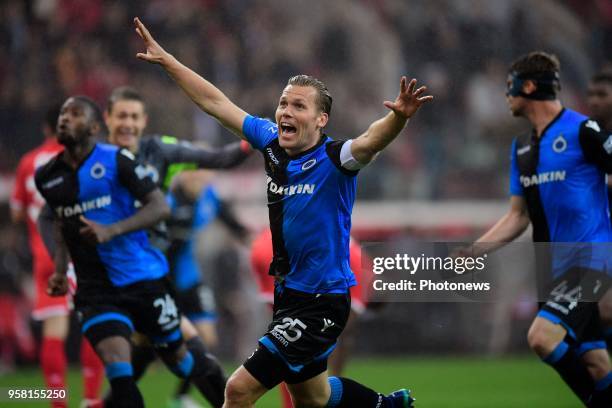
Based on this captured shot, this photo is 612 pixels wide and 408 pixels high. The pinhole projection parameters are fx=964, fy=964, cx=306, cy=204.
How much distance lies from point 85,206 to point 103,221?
0.15 meters

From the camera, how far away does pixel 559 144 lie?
19.8ft

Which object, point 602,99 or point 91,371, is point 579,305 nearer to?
point 602,99

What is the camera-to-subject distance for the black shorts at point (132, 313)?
5.89 metres

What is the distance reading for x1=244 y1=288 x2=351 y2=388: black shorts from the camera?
4.98 metres

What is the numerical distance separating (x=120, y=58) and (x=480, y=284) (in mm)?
10756

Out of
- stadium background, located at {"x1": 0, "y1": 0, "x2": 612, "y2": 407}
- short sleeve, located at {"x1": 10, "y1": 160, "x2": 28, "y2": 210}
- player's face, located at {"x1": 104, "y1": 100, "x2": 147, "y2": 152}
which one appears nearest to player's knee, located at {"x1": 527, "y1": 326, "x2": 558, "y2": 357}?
player's face, located at {"x1": 104, "y1": 100, "x2": 147, "y2": 152}

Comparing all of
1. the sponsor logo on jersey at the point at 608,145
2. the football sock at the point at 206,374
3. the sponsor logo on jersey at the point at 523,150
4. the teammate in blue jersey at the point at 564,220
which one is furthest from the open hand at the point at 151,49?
the sponsor logo on jersey at the point at 608,145

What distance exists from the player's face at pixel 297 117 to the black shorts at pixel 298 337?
80 centimetres

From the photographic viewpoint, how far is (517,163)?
6.27m

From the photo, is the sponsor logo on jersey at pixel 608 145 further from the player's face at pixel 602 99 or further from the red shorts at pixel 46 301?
the red shorts at pixel 46 301

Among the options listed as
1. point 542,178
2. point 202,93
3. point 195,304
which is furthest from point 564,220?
point 195,304

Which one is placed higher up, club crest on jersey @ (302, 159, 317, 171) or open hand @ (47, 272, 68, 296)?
club crest on jersey @ (302, 159, 317, 171)

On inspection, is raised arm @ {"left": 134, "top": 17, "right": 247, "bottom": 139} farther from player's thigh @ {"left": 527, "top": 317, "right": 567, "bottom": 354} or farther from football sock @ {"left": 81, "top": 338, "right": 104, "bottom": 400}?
football sock @ {"left": 81, "top": 338, "right": 104, "bottom": 400}

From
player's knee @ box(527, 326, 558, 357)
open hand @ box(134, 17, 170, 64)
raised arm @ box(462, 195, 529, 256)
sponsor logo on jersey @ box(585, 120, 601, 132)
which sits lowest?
player's knee @ box(527, 326, 558, 357)
